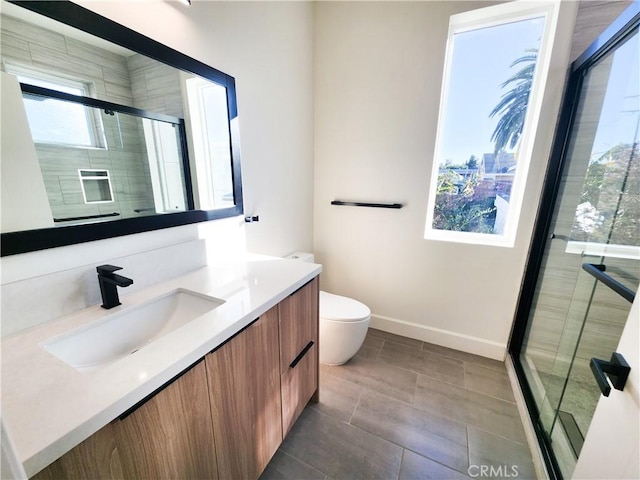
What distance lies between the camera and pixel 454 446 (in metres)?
1.30

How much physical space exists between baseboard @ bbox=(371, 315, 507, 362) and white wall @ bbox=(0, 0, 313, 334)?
980mm

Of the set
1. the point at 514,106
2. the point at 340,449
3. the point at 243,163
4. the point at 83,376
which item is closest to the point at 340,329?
the point at 340,449

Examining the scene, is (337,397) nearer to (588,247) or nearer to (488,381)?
(488,381)

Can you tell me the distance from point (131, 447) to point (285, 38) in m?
2.13

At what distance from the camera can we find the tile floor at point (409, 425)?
3.94 ft

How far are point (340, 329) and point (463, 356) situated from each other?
108 cm

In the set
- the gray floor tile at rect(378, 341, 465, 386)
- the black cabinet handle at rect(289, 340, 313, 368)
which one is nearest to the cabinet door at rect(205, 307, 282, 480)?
the black cabinet handle at rect(289, 340, 313, 368)

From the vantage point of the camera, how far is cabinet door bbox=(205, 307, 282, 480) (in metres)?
0.79

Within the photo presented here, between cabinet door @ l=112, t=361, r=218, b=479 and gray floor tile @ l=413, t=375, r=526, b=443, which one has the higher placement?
cabinet door @ l=112, t=361, r=218, b=479

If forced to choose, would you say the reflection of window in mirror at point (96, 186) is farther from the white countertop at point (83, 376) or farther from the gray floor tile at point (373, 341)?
the gray floor tile at point (373, 341)

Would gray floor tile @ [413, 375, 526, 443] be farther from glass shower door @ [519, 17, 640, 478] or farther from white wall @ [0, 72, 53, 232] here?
white wall @ [0, 72, 53, 232]

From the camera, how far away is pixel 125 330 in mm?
873

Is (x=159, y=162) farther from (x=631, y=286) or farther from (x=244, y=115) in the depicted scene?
(x=631, y=286)

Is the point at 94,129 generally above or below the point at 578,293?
above
